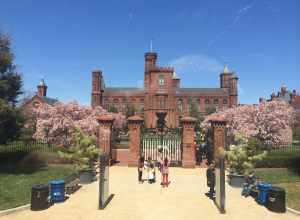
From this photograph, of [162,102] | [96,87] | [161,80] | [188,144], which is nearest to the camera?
[188,144]

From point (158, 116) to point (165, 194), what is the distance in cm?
5264

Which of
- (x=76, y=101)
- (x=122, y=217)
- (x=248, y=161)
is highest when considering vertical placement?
(x=76, y=101)

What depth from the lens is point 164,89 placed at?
2495 inches

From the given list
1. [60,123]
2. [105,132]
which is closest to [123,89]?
A: [60,123]

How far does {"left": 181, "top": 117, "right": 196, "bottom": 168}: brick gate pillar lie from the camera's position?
19.4 m

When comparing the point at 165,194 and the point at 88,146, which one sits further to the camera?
the point at 88,146

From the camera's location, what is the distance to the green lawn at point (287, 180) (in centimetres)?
1047

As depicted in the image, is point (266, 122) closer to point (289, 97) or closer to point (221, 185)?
point (221, 185)

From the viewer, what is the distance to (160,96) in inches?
2518

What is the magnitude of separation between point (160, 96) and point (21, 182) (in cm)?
5162

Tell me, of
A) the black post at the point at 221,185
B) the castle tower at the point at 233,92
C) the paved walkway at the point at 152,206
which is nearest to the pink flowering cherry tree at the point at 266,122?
the paved walkway at the point at 152,206

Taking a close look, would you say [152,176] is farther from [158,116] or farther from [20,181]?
[158,116]

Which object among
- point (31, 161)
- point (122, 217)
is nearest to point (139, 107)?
point (31, 161)

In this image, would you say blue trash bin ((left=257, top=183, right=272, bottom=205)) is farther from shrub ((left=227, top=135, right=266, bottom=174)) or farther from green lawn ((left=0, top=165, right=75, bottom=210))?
green lawn ((left=0, top=165, right=75, bottom=210))
